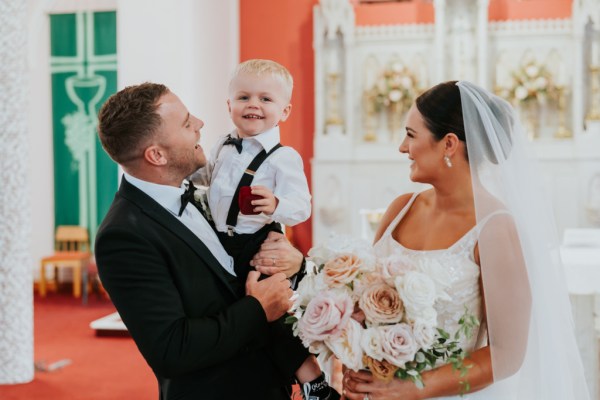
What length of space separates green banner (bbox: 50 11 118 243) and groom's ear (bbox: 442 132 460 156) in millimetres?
8412

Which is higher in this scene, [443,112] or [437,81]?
[437,81]

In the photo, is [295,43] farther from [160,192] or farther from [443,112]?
[160,192]

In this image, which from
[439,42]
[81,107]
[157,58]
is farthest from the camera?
[81,107]

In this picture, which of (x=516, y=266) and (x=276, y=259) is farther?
(x=276, y=259)

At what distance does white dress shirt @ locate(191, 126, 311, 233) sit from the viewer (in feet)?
7.94

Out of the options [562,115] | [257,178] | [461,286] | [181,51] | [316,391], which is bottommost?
[316,391]

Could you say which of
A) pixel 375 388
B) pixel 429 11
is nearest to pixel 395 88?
pixel 429 11

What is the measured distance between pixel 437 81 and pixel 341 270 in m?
7.01

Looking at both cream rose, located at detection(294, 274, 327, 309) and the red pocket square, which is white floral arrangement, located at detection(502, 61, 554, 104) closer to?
the red pocket square

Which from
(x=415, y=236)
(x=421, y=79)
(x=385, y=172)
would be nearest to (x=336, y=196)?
(x=385, y=172)

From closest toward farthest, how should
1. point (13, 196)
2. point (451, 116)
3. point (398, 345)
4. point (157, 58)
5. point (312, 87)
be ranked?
point (398, 345)
point (451, 116)
point (13, 196)
point (157, 58)
point (312, 87)

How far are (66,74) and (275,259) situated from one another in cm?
Answer: 889

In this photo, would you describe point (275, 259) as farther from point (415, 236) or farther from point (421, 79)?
point (421, 79)

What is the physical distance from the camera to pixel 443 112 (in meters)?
2.34
